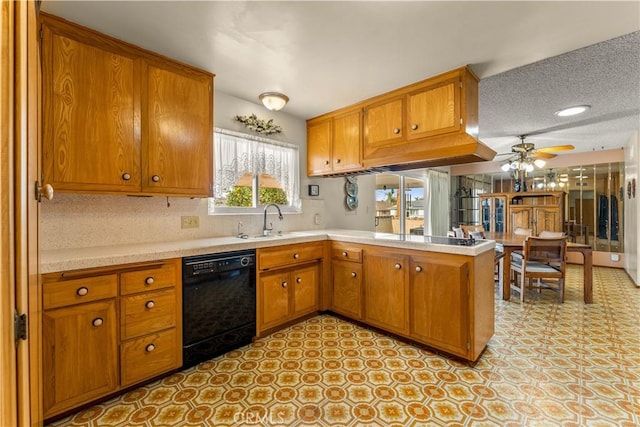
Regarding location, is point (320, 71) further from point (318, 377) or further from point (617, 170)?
point (617, 170)

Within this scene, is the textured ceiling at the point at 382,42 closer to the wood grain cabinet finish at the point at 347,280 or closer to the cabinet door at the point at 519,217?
the wood grain cabinet finish at the point at 347,280

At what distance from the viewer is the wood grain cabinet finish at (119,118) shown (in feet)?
5.84

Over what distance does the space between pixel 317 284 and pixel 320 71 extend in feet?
6.79

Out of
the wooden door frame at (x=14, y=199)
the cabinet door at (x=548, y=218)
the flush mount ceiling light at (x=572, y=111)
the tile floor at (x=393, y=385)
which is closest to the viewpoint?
the wooden door frame at (x=14, y=199)

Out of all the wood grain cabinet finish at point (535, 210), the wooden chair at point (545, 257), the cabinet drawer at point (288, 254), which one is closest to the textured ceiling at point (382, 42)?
the cabinet drawer at point (288, 254)

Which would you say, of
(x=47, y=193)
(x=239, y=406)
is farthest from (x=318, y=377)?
(x=47, y=193)

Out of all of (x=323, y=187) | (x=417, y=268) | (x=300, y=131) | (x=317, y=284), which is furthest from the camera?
(x=323, y=187)

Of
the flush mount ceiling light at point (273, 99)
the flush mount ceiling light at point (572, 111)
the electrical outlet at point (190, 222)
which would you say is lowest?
the electrical outlet at point (190, 222)

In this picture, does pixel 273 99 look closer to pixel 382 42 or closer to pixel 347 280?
pixel 382 42

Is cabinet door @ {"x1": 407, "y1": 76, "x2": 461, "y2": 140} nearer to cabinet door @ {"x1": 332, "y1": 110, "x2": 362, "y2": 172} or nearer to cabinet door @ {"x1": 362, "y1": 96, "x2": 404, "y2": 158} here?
cabinet door @ {"x1": 362, "y1": 96, "x2": 404, "y2": 158}

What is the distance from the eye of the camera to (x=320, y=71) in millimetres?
2463

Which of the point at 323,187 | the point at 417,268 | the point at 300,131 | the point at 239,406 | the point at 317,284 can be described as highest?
the point at 300,131

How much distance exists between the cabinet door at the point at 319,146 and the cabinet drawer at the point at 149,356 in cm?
229

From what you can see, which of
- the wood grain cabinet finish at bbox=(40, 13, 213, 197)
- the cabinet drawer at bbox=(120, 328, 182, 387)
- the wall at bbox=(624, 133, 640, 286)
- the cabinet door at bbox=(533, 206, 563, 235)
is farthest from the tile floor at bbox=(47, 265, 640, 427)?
the cabinet door at bbox=(533, 206, 563, 235)
